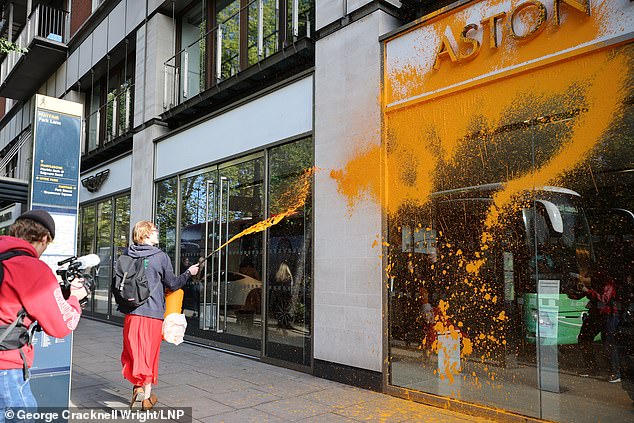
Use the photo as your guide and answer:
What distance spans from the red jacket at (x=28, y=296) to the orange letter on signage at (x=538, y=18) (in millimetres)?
4376

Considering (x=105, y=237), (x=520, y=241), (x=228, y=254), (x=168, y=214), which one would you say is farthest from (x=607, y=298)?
(x=105, y=237)

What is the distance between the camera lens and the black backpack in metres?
4.85

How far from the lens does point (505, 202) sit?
4.83 m

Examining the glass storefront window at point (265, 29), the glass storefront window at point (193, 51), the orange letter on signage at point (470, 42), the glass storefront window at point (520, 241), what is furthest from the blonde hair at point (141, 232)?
the glass storefront window at point (193, 51)

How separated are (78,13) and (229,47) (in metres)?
9.33

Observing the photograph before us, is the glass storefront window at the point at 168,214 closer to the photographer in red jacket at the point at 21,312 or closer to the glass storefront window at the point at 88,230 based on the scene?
the glass storefront window at the point at 88,230

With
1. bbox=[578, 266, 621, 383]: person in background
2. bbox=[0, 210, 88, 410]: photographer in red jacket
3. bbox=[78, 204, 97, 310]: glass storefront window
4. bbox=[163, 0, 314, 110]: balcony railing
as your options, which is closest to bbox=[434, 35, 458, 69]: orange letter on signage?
bbox=[578, 266, 621, 383]: person in background

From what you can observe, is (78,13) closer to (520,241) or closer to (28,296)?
(520,241)

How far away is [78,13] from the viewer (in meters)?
15.9

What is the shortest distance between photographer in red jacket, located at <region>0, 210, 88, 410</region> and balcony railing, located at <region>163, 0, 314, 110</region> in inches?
232

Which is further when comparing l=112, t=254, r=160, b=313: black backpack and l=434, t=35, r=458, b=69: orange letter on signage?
l=434, t=35, r=458, b=69: orange letter on signage

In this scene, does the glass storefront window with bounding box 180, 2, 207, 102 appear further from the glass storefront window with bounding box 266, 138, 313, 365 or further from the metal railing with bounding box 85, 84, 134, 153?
the glass storefront window with bounding box 266, 138, 313, 365

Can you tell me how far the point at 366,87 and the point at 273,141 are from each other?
6.84ft

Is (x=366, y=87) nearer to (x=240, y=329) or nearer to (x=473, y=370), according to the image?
(x=473, y=370)
